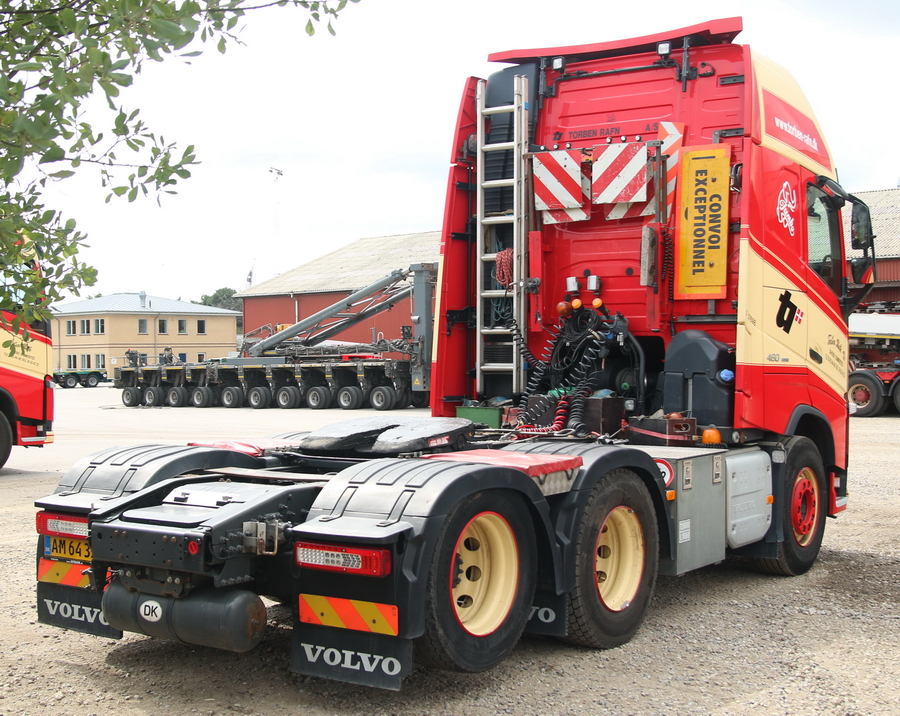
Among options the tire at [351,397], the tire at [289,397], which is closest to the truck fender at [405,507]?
the tire at [351,397]

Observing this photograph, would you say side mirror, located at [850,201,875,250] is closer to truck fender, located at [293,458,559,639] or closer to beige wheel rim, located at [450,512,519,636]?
truck fender, located at [293,458,559,639]

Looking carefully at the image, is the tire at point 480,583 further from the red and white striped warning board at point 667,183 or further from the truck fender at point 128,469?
the red and white striped warning board at point 667,183

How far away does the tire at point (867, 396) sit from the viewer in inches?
949

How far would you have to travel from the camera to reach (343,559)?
391cm

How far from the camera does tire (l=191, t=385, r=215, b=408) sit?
36.2m

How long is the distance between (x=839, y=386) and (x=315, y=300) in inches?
1771

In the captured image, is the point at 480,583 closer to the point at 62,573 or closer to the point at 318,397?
the point at 62,573

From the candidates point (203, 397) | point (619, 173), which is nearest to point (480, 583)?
point (619, 173)

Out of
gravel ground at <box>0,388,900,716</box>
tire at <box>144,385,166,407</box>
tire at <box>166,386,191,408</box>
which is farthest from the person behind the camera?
tire at <box>144,385,166,407</box>

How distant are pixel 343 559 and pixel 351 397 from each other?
2781 cm

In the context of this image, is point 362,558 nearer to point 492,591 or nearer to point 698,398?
point 492,591

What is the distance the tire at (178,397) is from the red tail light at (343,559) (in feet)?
113

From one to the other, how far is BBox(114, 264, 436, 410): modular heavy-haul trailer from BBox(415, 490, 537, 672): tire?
23817 millimetres

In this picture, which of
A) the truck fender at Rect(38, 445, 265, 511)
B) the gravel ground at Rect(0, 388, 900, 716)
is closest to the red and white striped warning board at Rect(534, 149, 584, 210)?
the gravel ground at Rect(0, 388, 900, 716)
